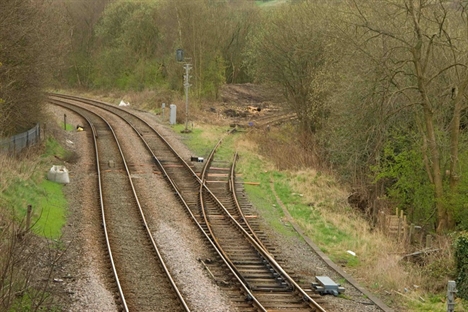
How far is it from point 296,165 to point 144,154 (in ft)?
22.3

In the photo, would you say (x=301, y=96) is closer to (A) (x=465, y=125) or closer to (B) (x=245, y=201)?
(A) (x=465, y=125)

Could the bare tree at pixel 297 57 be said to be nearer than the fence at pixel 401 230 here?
No

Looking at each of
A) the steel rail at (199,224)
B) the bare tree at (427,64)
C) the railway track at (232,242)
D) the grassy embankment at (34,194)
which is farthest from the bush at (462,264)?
the grassy embankment at (34,194)

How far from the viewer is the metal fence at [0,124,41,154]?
72.1 feet

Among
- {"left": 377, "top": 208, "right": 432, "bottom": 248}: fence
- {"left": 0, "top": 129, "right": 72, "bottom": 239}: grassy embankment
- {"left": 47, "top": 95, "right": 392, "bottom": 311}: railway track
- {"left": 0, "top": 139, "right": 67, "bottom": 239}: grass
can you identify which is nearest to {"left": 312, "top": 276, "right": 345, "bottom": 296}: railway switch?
{"left": 47, "top": 95, "right": 392, "bottom": 311}: railway track

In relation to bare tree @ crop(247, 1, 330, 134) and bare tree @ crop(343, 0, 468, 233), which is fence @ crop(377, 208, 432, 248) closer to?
bare tree @ crop(343, 0, 468, 233)

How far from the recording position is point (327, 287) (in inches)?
507

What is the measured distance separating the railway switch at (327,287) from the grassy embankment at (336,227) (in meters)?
0.92

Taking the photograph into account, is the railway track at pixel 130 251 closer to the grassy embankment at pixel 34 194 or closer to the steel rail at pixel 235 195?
the grassy embankment at pixel 34 194

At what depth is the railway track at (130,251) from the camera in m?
12.0

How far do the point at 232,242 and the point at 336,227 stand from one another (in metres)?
4.00

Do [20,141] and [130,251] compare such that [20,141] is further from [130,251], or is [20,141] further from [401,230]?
[401,230]

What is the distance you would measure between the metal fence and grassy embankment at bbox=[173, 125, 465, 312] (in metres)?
7.77

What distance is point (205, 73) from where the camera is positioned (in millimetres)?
52719
